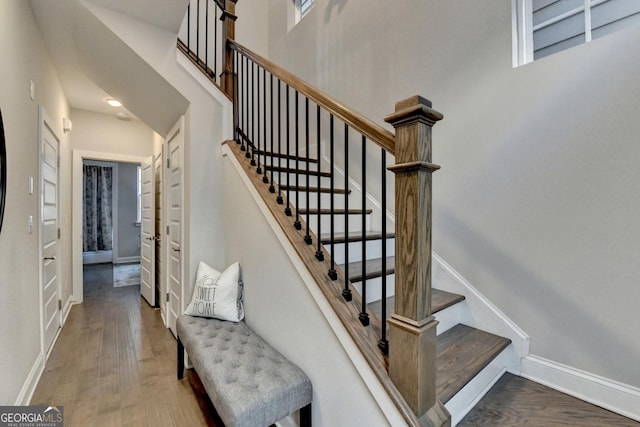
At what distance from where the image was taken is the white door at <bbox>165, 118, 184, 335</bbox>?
2.68 meters

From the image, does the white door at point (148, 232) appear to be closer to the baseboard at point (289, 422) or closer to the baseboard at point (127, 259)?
the baseboard at point (289, 422)

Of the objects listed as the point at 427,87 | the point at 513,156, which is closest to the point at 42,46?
the point at 427,87

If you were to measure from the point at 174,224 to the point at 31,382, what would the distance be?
1.47m

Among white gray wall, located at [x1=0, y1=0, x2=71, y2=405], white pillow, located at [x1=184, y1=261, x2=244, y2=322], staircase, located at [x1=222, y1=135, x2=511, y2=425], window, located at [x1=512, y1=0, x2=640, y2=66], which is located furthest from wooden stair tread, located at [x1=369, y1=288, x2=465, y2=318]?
white gray wall, located at [x1=0, y1=0, x2=71, y2=405]

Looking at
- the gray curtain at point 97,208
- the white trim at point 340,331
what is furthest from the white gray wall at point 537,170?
the gray curtain at point 97,208

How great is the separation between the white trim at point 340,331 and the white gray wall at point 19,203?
140cm

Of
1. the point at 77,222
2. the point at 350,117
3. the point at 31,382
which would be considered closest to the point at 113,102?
the point at 77,222

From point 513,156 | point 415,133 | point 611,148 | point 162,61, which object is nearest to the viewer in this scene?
point 415,133

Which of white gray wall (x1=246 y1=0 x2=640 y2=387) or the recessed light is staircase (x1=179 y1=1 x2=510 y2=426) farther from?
the recessed light

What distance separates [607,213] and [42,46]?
13.0 feet

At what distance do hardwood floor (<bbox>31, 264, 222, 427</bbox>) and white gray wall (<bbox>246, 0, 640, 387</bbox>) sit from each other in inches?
76.3

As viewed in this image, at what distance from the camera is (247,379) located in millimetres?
1405

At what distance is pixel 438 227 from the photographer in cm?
208

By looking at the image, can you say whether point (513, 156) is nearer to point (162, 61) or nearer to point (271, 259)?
point (271, 259)
